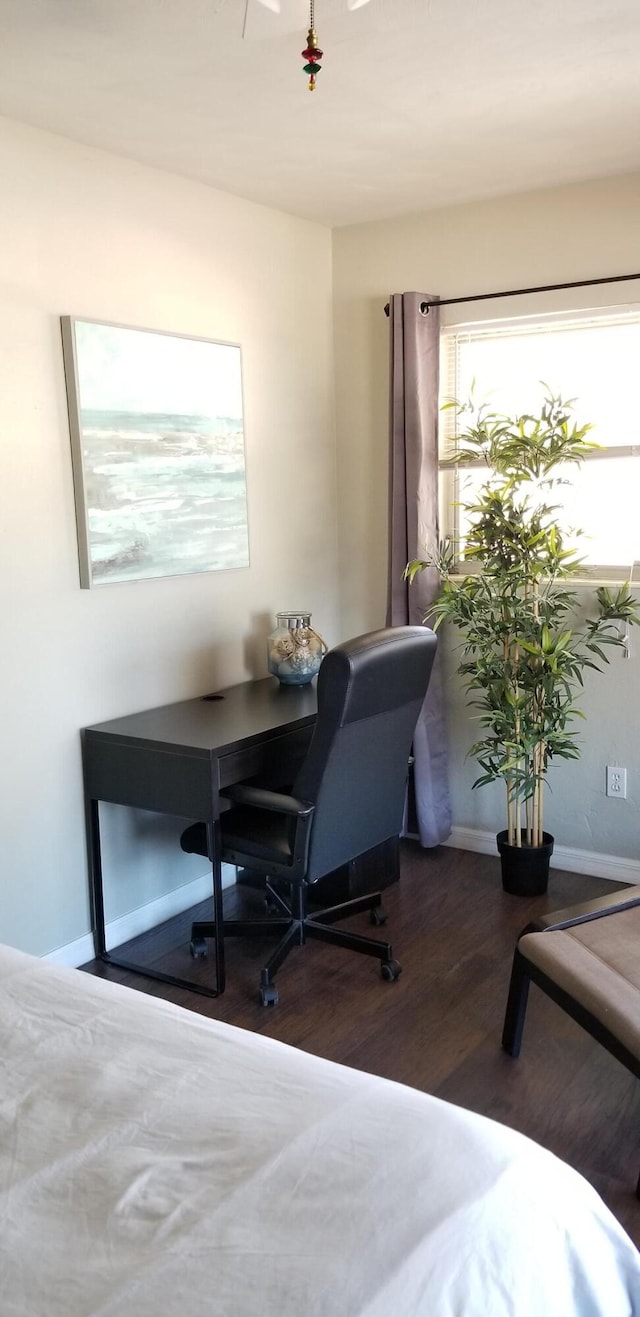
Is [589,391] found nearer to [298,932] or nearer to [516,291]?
[516,291]

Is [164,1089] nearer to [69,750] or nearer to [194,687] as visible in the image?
[69,750]

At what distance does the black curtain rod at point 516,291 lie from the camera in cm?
342

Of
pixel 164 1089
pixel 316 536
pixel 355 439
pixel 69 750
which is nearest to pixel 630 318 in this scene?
pixel 355 439

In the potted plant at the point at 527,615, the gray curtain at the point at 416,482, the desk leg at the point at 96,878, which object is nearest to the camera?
the desk leg at the point at 96,878

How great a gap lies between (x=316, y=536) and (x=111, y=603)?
120 cm

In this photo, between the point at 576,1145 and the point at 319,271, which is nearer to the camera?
the point at 576,1145

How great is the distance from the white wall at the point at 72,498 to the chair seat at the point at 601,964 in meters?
1.40

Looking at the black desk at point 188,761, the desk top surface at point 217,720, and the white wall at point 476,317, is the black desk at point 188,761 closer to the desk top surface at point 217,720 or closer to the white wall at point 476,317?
the desk top surface at point 217,720

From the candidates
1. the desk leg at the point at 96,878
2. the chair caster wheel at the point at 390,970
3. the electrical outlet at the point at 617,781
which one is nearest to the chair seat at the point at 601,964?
the chair caster wheel at the point at 390,970

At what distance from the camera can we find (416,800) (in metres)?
3.95

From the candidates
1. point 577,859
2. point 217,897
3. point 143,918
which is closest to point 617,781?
point 577,859

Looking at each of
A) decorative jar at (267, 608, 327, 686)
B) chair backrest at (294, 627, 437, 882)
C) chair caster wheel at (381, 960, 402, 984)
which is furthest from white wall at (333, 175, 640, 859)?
chair caster wheel at (381, 960, 402, 984)

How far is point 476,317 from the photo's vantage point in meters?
3.74

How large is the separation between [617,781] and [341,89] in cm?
241
